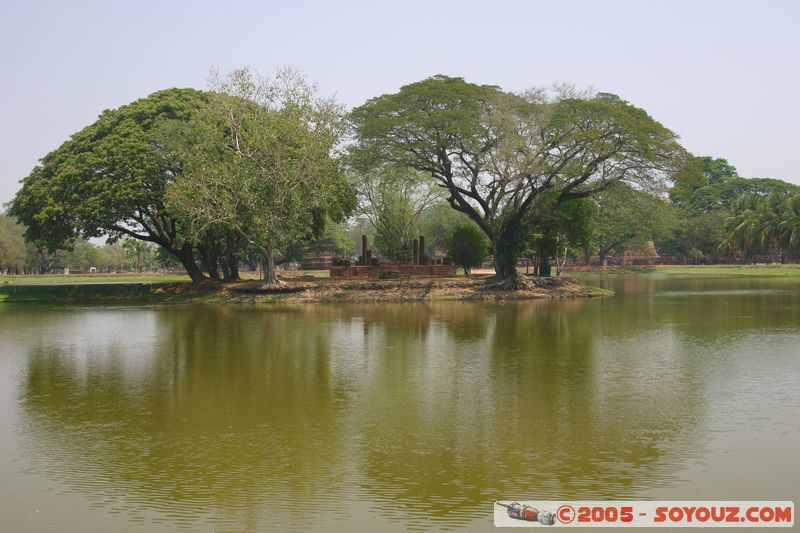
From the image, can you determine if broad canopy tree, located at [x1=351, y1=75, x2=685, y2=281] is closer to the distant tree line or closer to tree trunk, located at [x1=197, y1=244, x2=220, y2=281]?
the distant tree line

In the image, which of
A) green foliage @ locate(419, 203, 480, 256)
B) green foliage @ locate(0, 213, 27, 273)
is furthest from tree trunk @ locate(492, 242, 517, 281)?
green foliage @ locate(0, 213, 27, 273)

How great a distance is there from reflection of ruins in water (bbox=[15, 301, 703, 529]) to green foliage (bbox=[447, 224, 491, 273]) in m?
32.3

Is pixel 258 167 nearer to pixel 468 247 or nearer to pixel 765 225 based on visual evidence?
pixel 468 247

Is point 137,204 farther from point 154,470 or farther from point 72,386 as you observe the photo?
point 154,470

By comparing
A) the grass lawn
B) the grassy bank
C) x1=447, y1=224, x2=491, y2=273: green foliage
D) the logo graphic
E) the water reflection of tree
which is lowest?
the logo graphic

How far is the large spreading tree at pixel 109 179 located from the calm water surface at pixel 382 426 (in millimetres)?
21588

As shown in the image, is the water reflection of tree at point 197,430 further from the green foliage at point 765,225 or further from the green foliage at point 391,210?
the green foliage at point 765,225

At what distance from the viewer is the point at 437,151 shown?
147 feet

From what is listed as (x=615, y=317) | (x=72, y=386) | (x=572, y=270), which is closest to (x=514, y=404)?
(x=72, y=386)

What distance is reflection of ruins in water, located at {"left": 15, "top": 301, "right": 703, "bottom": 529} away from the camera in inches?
343

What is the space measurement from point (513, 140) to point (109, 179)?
945 inches

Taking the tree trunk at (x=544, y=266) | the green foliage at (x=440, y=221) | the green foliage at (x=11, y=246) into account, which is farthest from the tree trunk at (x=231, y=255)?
the green foliage at (x=11, y=246)

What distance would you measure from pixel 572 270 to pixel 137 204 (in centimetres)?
6300

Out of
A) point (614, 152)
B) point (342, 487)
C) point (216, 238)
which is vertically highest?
point (614, 152)
